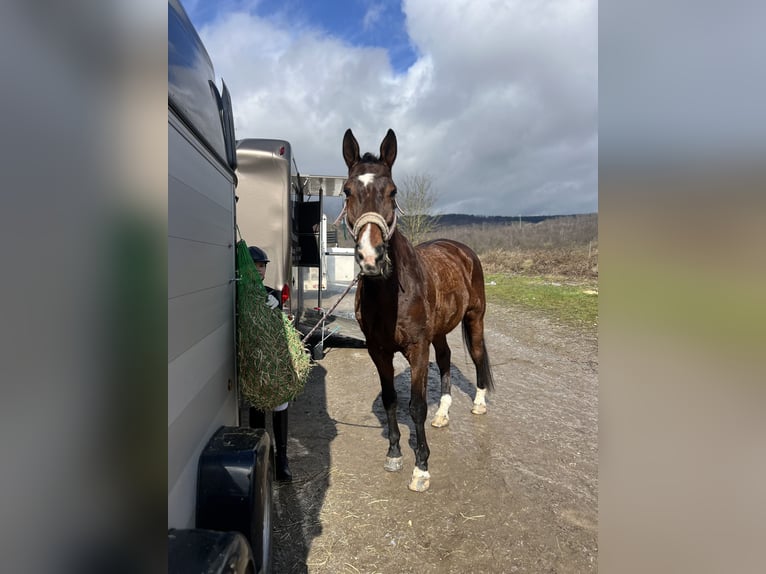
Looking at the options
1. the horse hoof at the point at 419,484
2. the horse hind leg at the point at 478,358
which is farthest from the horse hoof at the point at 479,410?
the horse hoof at the point at 419,484

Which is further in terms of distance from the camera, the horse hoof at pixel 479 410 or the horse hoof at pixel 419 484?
the horse hoof at pixel 479 410

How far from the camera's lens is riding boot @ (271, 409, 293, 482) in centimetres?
272

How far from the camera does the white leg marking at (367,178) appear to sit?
2521 millimetres

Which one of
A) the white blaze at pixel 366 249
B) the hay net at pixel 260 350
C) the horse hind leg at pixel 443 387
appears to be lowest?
the horse hind leg at pixel 443 387

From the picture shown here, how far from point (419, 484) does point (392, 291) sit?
55.6 inches

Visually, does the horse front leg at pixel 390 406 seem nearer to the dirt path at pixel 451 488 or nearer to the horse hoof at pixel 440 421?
the dirt path at pixel 451 488

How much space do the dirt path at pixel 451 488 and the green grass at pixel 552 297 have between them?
4.28m

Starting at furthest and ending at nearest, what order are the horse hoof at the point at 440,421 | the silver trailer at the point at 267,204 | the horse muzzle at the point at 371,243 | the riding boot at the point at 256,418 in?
the silver trailer at the point at 267,204
the horse hoof at the point at 440,421
the riding boot at the point at 256,418
the horse muzzle at the point at 371,243

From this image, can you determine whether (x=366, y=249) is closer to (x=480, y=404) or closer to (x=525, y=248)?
(x=480, y=404)
